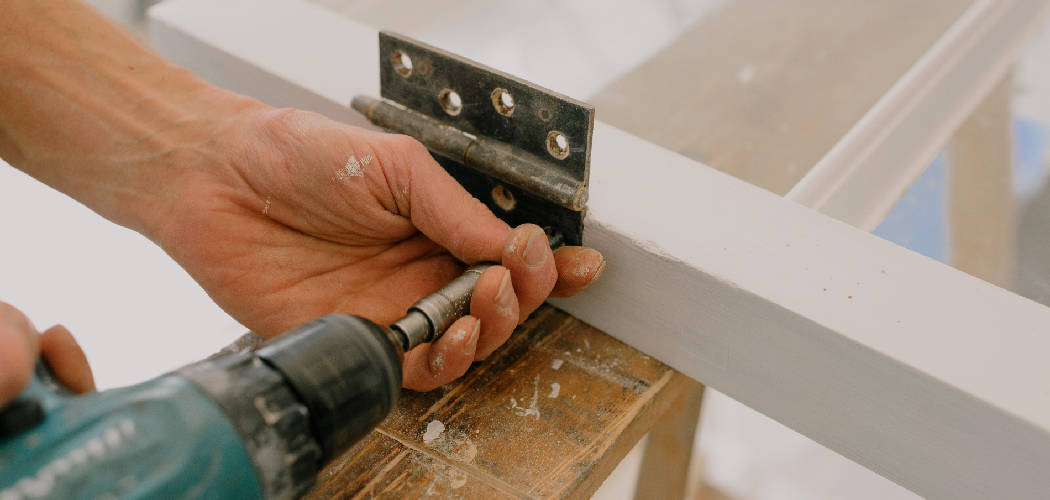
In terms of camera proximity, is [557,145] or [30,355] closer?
[30,355]

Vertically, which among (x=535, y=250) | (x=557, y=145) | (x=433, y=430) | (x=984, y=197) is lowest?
(x=433, y=430)

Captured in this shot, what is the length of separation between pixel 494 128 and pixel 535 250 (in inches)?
6.3

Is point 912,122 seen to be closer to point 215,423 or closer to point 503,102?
point 503,102

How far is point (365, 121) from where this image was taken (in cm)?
89

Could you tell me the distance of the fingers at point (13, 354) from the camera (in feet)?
1.38

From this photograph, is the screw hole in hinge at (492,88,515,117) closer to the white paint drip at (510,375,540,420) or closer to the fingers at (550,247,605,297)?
the fingers at (550,247,605,297)

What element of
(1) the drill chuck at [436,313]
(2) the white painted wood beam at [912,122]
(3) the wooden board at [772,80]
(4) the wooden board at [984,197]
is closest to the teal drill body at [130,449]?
(1) the drill chuck at [436,313]

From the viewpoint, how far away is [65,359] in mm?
512

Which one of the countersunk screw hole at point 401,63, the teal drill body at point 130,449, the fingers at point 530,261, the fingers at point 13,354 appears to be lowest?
the teal drill body at point 130,449

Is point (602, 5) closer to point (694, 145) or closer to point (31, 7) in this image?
point (694, 145)

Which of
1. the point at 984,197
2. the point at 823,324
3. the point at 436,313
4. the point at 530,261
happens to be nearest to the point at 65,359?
the point at 436,313

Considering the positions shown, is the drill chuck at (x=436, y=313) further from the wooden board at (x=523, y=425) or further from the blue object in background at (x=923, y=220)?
the blue object in background at (x=923, y=220)

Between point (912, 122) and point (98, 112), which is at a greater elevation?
point (912, 122)

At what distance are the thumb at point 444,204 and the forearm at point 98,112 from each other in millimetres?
271
